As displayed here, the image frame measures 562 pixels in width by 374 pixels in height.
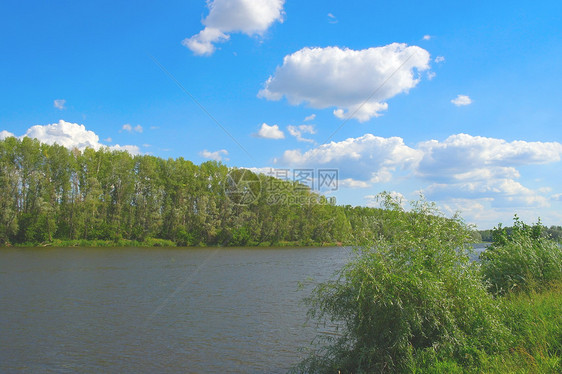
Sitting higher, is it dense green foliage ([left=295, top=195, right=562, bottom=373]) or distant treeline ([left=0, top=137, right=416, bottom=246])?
distant treeline ([left=0, top=137, right=416, bottom=246])

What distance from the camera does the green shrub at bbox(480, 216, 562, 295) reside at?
14.0 metres

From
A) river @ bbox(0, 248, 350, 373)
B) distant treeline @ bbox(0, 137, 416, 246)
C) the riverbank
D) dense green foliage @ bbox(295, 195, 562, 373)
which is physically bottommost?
river @ bbox(0, 248, 350, 373)

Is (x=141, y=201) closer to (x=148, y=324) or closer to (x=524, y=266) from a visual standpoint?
(x=148, y=324)

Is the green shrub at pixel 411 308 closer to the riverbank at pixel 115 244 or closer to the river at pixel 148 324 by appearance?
the river at pixel 148 324

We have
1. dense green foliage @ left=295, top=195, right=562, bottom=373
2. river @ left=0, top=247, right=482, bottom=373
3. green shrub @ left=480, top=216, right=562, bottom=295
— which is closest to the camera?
dense green foliage @ left=295, top=195, right=562, bottom=373

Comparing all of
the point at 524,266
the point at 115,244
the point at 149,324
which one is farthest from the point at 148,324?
the point at 115,244

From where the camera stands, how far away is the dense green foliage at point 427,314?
8.41 m

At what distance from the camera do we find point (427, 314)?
8.73m

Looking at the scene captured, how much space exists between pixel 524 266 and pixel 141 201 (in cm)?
6530

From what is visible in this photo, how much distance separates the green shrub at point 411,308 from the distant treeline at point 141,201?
60654 mm

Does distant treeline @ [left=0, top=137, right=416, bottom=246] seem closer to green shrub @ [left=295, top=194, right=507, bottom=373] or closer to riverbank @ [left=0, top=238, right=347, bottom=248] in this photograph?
riverbank @ [left=0, top=238, right=347, bottom=248]

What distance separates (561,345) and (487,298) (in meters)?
1.68

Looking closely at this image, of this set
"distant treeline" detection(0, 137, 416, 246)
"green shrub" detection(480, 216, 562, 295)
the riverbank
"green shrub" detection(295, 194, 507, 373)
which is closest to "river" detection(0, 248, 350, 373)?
"green shrub" detection(295, 194, 507, 373)

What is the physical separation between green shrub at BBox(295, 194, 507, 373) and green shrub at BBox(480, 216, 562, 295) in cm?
509
